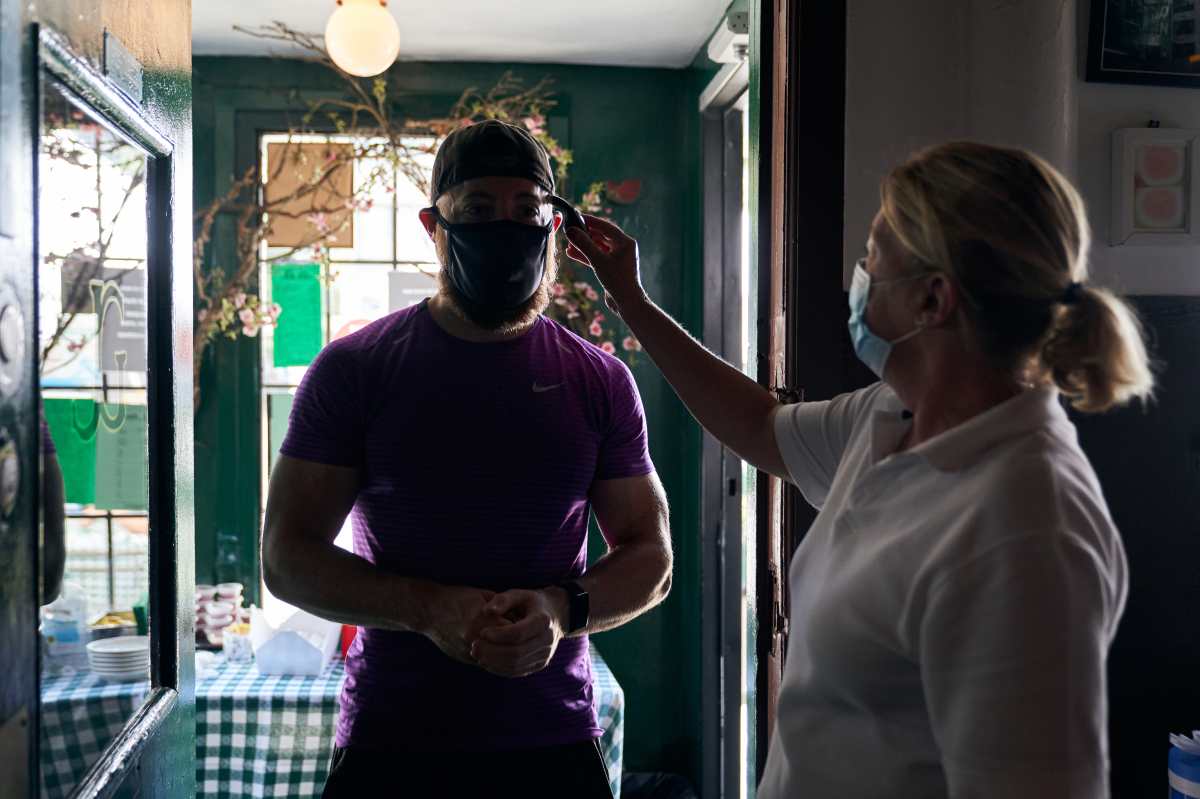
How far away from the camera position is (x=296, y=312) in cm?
404

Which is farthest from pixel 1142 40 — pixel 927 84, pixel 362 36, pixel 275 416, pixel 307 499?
pixel 275 416

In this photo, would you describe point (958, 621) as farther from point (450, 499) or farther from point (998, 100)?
point (998, 100)

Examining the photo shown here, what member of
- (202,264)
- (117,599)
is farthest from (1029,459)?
(202,264)

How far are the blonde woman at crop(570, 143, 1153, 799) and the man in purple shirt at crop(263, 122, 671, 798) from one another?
42cm

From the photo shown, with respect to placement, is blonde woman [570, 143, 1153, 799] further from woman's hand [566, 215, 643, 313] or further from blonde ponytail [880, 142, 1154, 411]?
woman's hand [566, 215, 643, 313]

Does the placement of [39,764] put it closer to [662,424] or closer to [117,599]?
[117,599]

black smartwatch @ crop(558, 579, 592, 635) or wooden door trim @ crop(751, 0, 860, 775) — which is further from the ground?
A: wooden door trim @ crop(751, 0, 860, 775)

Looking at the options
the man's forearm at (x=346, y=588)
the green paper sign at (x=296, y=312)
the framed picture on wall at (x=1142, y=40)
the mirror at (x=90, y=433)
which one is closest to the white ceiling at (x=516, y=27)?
the green paper sign at (x=296, y=312)

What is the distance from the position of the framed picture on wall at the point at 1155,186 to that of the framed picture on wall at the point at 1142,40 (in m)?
0.09

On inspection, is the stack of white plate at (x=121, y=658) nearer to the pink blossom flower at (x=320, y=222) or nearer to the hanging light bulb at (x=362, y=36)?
the hanging light bulb at (x=362, y=36)

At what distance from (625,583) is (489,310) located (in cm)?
46

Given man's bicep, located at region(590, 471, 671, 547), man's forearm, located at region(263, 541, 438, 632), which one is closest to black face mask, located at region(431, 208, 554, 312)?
man's bicep, located at region(590, 471, 671, 547)

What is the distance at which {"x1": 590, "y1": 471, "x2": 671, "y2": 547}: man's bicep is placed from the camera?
1.67 meters

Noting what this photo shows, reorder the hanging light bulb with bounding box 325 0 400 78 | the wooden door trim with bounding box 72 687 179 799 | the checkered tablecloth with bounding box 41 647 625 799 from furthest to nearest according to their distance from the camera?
the checkered tablecloth with bounding box 41 647 625 799, the hanging light bulb with bounding box 325 0 400 78, the wooden door trim with bounding box 72 687 179 799
